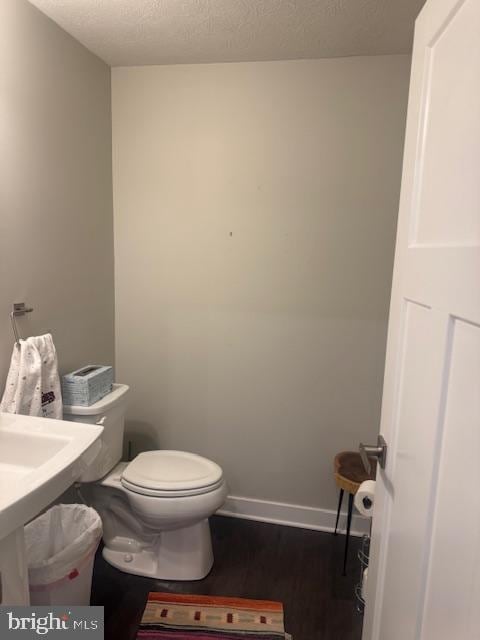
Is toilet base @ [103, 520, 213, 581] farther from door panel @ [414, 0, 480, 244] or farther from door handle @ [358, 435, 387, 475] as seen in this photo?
door panel @ [414, 0, 480, 244]

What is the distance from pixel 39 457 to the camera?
125 cm

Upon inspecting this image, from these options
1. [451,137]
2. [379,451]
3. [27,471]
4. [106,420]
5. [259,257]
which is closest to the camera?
[451,137]

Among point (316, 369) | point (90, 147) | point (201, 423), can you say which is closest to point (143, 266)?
point (90, 147)

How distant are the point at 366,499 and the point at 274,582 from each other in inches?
35.8

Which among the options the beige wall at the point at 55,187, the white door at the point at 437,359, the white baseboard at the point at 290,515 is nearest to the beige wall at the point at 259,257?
the white baseboard at the point at 290,515

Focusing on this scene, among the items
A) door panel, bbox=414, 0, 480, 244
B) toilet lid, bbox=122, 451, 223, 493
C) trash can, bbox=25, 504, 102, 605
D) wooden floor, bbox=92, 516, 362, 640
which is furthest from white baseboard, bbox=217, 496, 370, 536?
door panel, bbox=414, 0, 480, 244

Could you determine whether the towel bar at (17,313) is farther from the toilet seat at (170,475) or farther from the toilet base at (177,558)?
the toilet base at (177,558)

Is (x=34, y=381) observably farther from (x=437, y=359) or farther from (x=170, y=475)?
(x=437, y=359)

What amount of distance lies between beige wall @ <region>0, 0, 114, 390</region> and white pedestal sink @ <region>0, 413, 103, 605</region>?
1.18ft

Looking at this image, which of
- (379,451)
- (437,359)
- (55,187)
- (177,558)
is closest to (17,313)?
(55,187)

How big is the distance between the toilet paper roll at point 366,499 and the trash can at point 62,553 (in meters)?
0.93

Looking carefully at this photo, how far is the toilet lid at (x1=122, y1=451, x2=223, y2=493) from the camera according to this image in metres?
1.74

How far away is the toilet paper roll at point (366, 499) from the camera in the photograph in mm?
1214

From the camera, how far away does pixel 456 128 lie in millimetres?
719
